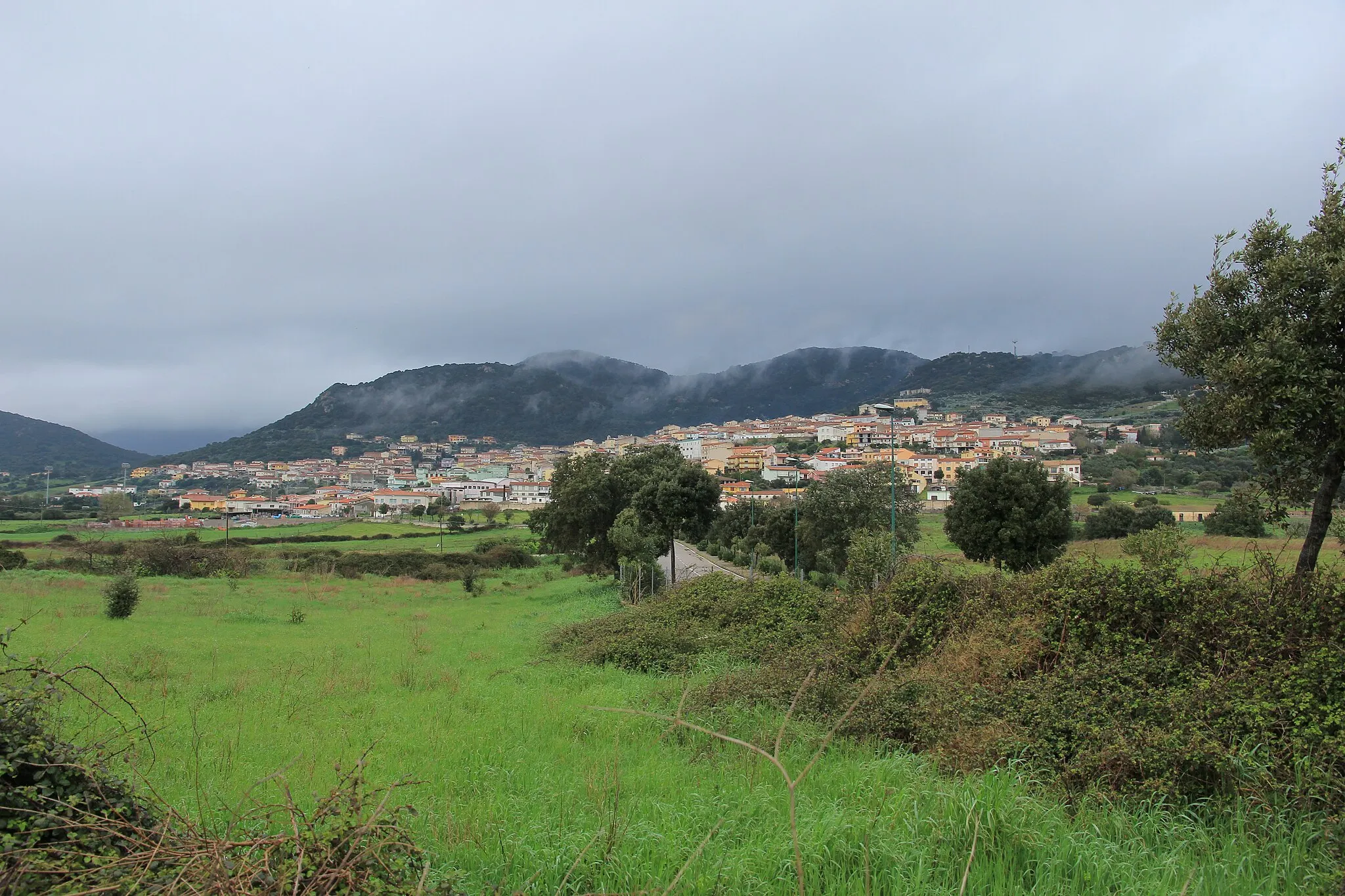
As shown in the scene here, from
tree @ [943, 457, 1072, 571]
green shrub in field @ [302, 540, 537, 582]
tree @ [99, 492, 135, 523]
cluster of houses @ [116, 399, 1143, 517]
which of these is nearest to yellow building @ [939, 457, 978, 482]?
cluster of houses @ [116, 399, 1143, 517]

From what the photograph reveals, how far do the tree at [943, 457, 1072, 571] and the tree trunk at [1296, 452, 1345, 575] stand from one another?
62.1 feet

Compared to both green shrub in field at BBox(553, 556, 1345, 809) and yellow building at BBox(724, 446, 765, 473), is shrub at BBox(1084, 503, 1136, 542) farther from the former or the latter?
yellow building at BBox(724, 446, 765, 473)

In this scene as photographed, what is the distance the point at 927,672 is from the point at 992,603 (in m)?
1.89

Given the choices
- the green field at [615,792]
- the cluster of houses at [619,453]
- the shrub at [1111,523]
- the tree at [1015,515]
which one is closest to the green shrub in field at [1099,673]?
the green field at [615,792]

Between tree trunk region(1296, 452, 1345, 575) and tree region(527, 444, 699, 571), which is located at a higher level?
tree trunk region(1296, 452, 1345, 575)

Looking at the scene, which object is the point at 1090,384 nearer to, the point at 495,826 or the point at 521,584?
the point at 521,584

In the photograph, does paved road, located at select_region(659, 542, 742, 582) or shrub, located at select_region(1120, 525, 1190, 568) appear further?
paved road, located at select_region(659, 542, 742, 582)

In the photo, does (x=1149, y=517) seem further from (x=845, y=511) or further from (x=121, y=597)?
(x=121, y=597)

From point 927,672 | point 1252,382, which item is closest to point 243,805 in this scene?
point 927,672

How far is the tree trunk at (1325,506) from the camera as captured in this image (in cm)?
748

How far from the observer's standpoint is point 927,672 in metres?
8.30

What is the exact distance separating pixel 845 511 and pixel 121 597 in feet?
83.0

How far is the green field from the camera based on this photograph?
3.76m

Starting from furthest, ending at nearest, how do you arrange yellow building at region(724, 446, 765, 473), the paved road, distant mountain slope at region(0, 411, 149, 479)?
distant mountain slope at region(0, 411, 149, 479) < yellow building at region(724, 446, 765, 473) < the paved road
